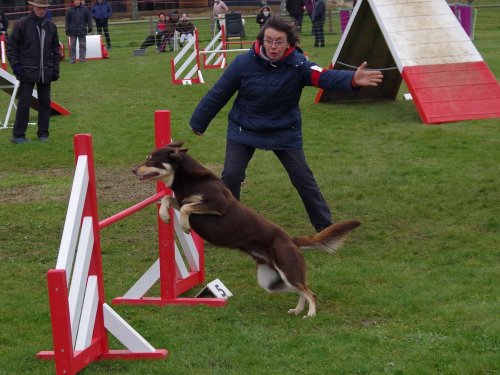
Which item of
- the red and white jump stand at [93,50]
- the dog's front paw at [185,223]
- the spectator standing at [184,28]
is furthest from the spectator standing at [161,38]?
the dog's front paw at [185,223]

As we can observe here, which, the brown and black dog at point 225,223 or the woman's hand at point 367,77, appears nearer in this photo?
the brown and black dog at point 225,223

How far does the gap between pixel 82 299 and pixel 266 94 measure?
2.74 metres

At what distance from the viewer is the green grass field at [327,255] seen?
5004 mm

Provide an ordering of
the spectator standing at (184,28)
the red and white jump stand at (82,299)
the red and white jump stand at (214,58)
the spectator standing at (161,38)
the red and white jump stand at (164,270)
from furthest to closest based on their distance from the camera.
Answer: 1. the spectator standing at (161,38)
2. the spectator standing at (184,28)
3. the red and white jump stand at (214,58)
4. the red and white jump stand at (164,270)
5. the red and white jump stand at (82,299)

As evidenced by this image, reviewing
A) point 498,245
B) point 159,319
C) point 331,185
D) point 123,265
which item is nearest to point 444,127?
point 331,185

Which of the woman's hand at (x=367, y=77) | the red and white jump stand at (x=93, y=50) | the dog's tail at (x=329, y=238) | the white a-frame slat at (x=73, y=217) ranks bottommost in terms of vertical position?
the red and white jump stand at (x=93, y=50)

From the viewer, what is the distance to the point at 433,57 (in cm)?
1221

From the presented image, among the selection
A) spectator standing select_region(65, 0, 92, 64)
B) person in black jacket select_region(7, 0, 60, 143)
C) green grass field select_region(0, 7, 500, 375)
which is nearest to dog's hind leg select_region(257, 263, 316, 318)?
green grass field select_region(0, 7, 500, 375)

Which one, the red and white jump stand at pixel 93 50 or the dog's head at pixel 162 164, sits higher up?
the dog's head at pixel 162 164

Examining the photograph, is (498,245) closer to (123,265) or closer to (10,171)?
(123,265)

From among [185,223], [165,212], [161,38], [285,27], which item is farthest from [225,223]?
[161,38]

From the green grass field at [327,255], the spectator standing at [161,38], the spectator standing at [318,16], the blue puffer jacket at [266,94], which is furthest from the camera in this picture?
the spectator standing at [161,38]

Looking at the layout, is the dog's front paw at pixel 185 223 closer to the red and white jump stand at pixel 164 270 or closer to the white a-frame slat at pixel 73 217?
the red and white jump stand at pixel 164 270

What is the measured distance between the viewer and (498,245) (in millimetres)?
7227
